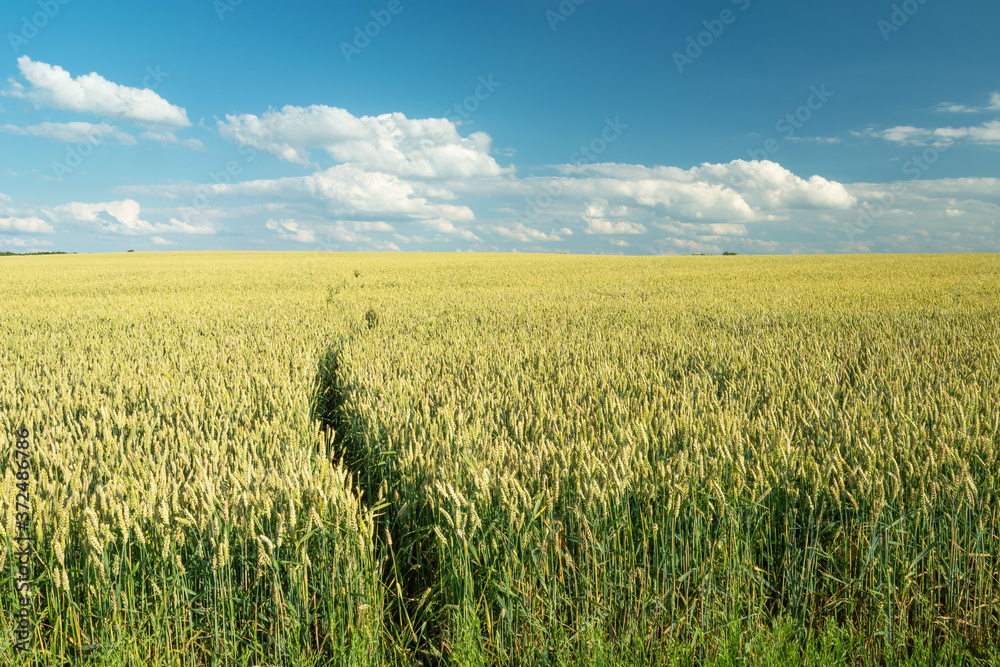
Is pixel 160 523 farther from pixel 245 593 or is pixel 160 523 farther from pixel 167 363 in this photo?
pixel 167 363

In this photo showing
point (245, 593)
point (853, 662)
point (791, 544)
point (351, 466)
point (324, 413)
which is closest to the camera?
point (853, 662)

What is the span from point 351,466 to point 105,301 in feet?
39.3

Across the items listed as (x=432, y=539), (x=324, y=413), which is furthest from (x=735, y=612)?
→ (x=324, y=413)

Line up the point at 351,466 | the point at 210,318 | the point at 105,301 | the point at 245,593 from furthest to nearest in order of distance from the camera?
the point at 105,301 → the point at 210,318 → the point at 351,466 → the point at 245,593

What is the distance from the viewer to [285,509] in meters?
2.42

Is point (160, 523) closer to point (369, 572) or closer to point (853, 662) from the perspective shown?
point (369, 572)

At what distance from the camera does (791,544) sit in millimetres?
2486

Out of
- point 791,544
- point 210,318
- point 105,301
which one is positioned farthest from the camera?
point 105,301

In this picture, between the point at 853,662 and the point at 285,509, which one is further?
the point at 285,509

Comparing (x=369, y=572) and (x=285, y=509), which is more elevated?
(x=285, y=509)

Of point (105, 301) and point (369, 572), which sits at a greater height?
point (105, 301)

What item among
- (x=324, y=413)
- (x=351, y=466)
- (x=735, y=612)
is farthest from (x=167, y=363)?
(x=735, y=612)

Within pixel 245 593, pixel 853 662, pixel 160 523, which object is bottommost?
pixel 853 662

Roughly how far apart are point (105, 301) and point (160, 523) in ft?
42.5
